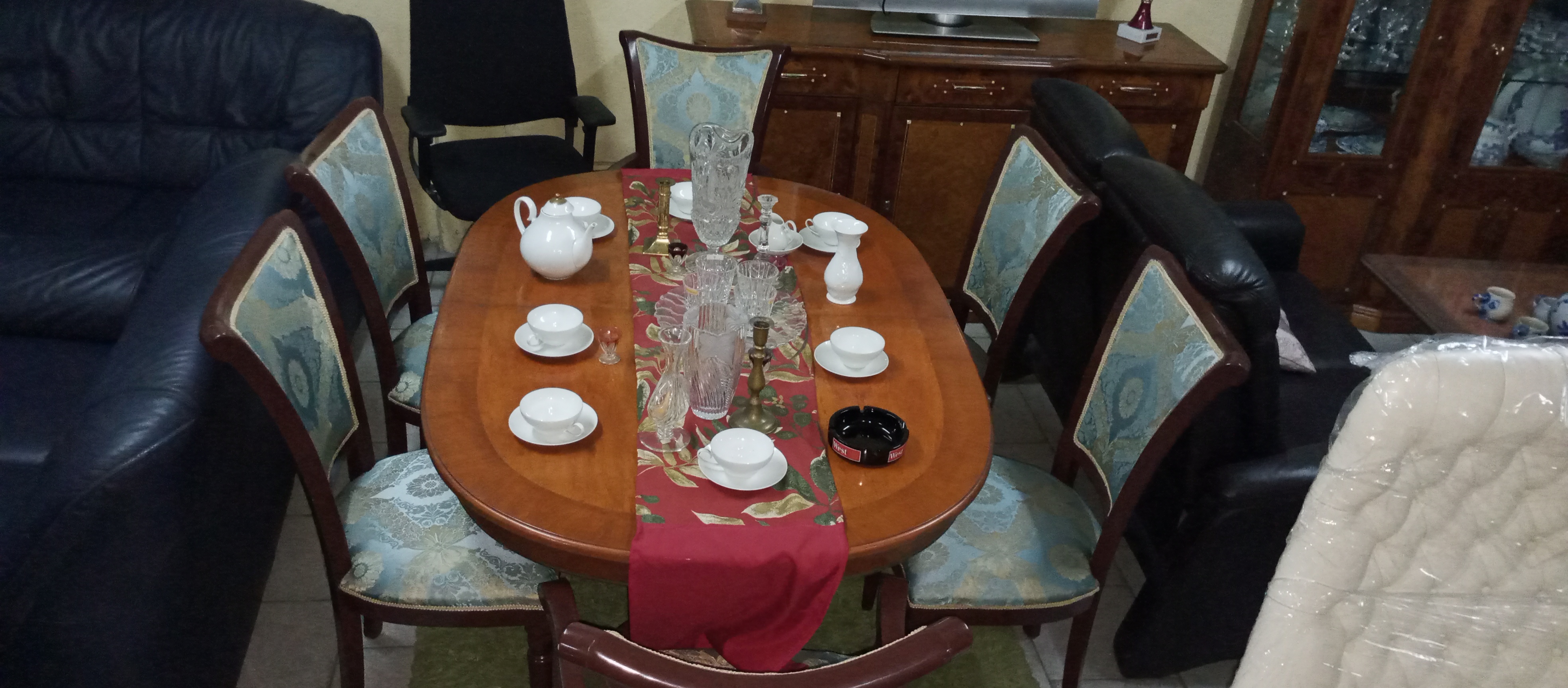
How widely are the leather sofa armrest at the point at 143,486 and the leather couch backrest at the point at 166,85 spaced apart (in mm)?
1234

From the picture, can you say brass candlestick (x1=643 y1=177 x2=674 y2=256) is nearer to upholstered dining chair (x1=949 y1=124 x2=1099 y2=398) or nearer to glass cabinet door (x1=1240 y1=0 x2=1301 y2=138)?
upholstered dining chair (x1=949 y1=124 x2=1099 y2=398)

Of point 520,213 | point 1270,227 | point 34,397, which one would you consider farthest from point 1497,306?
point 34,397

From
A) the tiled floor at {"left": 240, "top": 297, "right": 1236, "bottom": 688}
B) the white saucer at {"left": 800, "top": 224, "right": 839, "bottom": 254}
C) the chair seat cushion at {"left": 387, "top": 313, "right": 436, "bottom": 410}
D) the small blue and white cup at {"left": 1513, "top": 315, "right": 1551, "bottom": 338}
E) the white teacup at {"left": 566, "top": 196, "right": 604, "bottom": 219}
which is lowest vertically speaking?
the tiled floor at {"left": 240, "top": 297, "right": 1236, "bottom": 688}

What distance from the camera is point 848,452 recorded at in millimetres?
1562

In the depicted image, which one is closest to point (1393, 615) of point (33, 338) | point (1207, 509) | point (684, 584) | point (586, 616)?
point (1207, 509)

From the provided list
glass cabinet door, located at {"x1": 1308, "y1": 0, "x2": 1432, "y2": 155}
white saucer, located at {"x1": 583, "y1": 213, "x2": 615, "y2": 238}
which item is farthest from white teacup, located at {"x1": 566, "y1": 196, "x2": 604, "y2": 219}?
glass cabinet door, located at {"x1": 1308, "y1": 0, "x2": 1432, "y2": 155}

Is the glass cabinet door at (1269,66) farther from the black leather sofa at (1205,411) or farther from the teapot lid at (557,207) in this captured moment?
the teapot lid at (557,207)

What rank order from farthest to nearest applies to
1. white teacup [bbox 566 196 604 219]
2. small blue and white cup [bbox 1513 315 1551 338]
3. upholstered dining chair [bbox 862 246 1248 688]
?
small blue and white cup [bbox 1513 315 1551 338] → white teacup [bbox 566 196 604 219] → upholstered dining chair [bbox 862 246 1248 688]

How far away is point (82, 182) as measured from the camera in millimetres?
3068

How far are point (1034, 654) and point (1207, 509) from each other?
53 cm

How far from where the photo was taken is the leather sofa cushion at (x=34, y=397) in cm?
196

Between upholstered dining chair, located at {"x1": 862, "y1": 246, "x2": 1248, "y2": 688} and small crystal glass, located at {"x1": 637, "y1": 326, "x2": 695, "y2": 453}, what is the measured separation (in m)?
0.39

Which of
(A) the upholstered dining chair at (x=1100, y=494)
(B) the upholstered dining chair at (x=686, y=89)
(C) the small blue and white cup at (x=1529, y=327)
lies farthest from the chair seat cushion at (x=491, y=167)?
(C) the small blue and white cup at (x=1529, y=327)

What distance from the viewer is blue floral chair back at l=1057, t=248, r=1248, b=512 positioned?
159 centimetres
